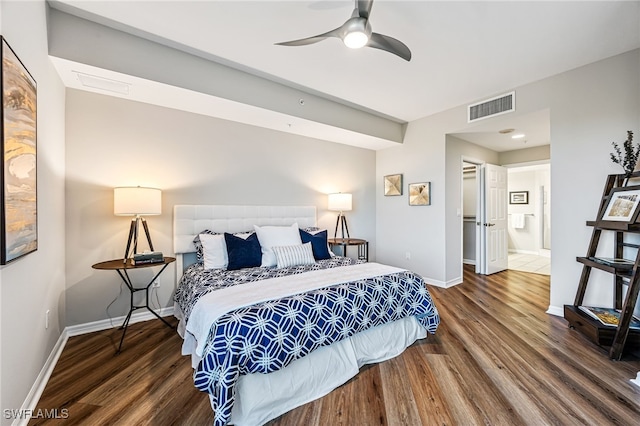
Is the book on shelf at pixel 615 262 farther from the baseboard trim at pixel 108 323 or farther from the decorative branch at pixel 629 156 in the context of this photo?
the baseboard trim at pixel 108 323

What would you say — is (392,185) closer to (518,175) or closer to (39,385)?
(39,385)

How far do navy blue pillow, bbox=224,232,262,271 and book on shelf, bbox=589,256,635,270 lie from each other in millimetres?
3315

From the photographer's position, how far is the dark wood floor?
1593 millimetres

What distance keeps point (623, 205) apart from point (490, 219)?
103 inches

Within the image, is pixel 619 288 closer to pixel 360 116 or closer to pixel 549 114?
pixel 549 114

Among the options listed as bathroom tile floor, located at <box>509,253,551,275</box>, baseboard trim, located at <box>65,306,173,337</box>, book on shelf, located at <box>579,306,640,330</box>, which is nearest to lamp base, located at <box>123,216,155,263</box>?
baseboard trim, located at <box>65,306,173,337</box>

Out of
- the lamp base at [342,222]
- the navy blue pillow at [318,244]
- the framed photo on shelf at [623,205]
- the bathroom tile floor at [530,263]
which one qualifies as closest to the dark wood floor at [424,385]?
the framed photo on shelf at [623,205]

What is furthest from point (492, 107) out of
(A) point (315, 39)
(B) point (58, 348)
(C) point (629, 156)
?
(B) point (58, 348)

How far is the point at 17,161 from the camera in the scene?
4.65ft

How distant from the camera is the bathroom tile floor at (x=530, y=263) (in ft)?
17.7

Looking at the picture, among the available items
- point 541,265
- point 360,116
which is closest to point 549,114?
point 360,116

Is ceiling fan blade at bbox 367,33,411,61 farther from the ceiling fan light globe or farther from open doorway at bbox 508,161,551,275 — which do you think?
open doorway at bbox 508,161,551,275

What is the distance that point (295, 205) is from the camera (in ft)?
13.7

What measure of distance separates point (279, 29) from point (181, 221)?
7.41 ft
